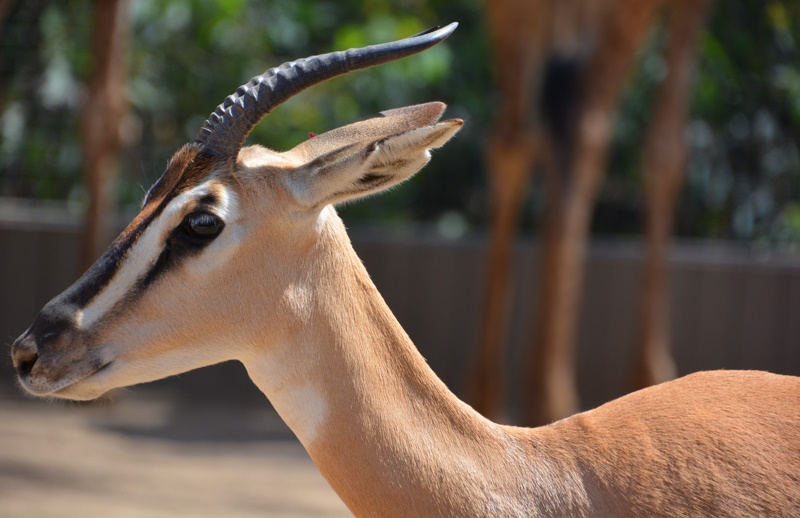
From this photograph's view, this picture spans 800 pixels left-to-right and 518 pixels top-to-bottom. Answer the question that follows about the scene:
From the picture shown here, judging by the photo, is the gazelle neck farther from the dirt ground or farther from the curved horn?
the dirt ground

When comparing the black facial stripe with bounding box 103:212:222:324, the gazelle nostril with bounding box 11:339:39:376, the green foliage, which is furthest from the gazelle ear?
the green foliage

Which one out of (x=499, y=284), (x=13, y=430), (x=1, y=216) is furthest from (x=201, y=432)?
(x=1, y=216)

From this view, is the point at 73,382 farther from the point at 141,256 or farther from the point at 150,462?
the point at 150,462

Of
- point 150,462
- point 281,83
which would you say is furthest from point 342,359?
point 150,462

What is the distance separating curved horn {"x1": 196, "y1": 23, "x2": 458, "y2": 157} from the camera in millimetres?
2461

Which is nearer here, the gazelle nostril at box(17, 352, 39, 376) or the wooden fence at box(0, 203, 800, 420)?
the gazelle nostril at box(17, 352, 39, 376)

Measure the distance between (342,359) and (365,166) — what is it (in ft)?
1.63

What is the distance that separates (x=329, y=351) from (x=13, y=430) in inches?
246

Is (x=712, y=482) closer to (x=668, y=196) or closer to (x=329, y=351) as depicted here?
(x=329, y=351)

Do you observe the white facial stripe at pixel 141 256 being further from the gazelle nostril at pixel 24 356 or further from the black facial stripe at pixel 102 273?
the gazelle nostril at pixel 24 356

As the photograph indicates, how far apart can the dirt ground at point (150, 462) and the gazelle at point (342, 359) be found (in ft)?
12.6

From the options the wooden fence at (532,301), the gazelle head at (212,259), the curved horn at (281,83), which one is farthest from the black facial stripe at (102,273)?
the wooden fence at (532,301)

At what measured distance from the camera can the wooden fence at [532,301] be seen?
981cm

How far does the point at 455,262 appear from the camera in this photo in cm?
998
